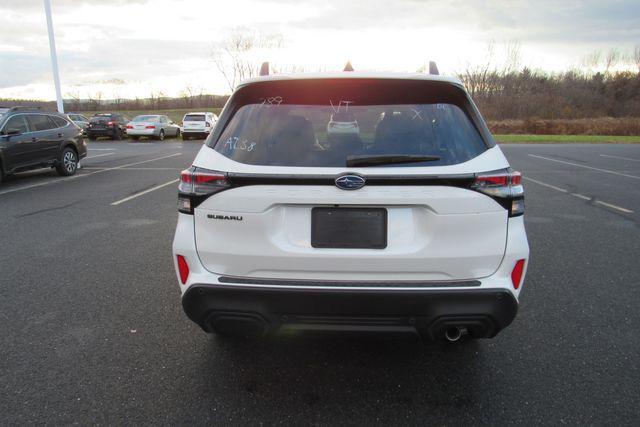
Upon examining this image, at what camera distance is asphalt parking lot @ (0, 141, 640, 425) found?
2.41 meters

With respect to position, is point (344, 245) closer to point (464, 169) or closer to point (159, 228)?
point (464, 169)

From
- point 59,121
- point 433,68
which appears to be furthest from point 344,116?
point 59,121

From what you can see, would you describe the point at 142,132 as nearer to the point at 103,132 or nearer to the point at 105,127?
the point at 105,127

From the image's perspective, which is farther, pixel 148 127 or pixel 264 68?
pixel 148 127

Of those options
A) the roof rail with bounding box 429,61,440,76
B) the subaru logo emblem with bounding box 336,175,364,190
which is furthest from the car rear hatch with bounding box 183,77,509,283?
the roof rail with bounding box 429,61,440,76

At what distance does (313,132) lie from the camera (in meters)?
2.44

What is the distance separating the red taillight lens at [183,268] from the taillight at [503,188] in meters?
1.57

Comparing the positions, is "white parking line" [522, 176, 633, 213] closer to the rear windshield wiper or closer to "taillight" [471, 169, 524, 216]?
"taillight" [471, 169, 524, 216]

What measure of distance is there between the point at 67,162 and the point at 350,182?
11.6m

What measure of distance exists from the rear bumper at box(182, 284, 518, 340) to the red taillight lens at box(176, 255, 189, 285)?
103 mm

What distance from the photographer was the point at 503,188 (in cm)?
230

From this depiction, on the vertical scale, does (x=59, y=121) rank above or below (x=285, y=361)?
above

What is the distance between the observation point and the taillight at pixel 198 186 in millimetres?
2309

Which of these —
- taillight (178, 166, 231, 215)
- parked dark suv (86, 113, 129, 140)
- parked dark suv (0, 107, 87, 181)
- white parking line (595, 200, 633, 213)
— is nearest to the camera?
taillight (178, 166, 231, 215)
